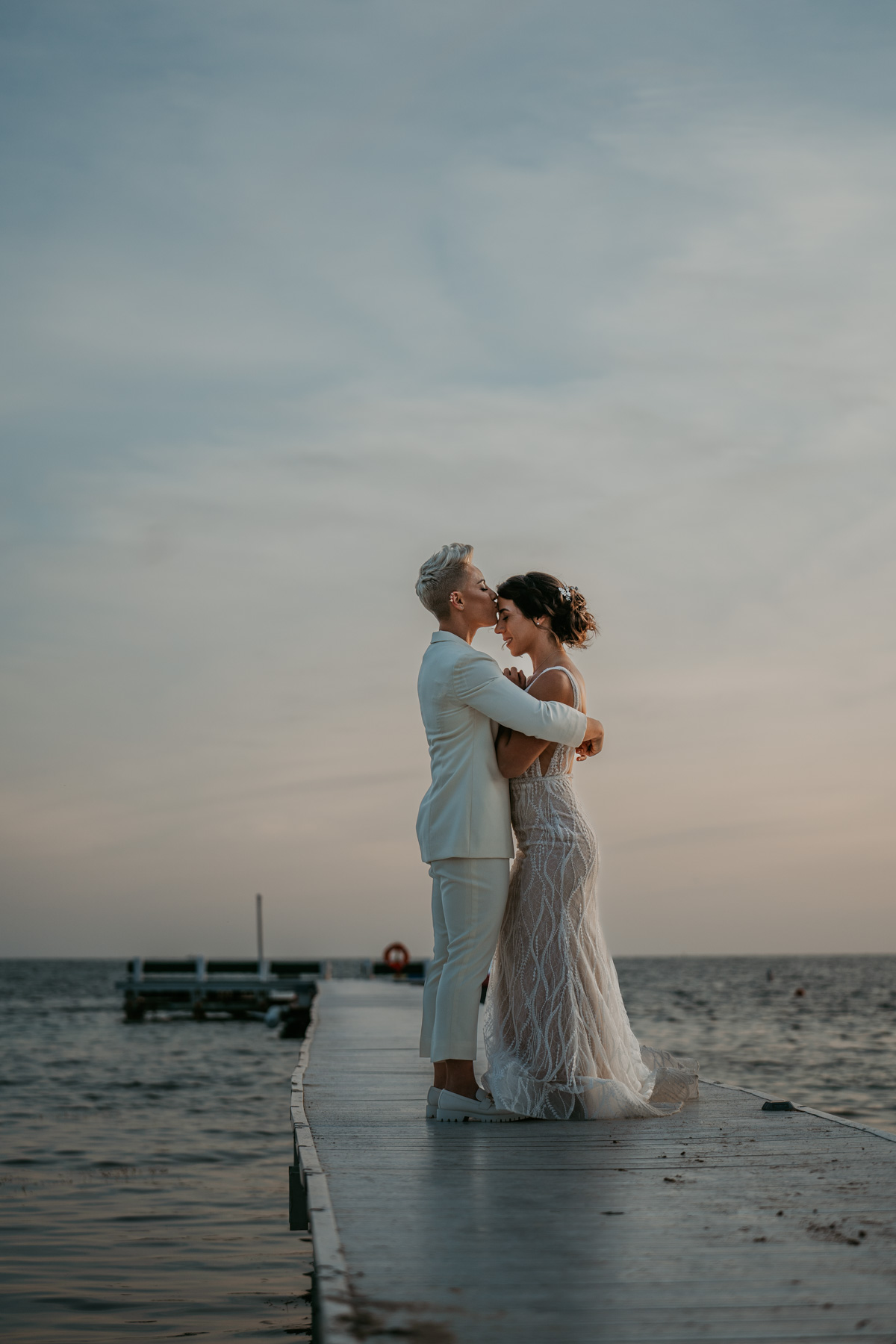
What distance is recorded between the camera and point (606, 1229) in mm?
3041

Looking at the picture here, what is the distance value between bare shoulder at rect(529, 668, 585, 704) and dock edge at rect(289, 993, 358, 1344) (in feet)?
6.30

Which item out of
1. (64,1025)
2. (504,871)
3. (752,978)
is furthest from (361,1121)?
(752,978)

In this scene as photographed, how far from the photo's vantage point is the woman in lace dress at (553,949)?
15.8 feet

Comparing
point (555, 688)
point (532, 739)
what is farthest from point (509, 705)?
point (555, 688)

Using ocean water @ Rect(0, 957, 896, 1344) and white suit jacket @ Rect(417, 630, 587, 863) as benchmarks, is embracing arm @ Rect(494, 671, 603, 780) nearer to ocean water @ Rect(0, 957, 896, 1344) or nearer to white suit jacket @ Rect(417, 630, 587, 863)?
white suit jacket @ Rect(417, 630, 587, 863)

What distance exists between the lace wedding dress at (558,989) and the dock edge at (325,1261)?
0.95 meters

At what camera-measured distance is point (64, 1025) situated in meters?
34.1

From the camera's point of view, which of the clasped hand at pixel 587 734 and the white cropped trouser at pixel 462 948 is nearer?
the white cropped trouser at pixel 462 948

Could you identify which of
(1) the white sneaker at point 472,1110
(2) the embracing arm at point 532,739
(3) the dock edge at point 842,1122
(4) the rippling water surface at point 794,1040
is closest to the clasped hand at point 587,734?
(2) the embracing arm at point 532,739

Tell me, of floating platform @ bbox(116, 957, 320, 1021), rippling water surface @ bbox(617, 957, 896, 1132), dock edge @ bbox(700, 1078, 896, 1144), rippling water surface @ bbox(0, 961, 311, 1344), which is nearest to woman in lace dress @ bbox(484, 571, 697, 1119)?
dock edge @ bbox(700, 1078, 896, 1144)

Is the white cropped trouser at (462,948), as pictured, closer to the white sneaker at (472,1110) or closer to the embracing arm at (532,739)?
the white sneaker at (472,1110)

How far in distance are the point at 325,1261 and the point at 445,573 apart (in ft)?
9.49

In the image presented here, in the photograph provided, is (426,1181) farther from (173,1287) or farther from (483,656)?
(173,1287)

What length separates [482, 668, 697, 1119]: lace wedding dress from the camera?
4812 millimetres
